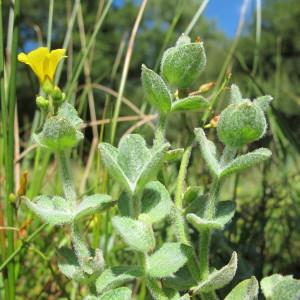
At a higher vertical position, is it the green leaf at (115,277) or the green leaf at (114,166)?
the green leaf at (114,166)

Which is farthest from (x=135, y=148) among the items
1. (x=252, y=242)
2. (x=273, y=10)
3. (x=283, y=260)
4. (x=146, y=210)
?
(x=273, y=10)

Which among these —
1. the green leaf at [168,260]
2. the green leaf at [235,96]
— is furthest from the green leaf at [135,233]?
the green leaf at [235,96]

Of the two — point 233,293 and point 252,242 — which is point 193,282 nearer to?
point 233,293

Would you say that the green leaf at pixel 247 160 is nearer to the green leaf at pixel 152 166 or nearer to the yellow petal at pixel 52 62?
the green leaf at pixel 152 166

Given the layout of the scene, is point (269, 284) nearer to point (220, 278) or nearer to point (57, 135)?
point (220, 278)

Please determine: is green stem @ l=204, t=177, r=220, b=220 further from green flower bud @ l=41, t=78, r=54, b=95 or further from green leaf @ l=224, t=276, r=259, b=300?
green flower bud @ l=41, t=78, r=54, b=95

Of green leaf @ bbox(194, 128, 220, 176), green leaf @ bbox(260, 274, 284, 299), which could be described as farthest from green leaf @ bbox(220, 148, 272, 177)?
green leaf @ bbox(260, 274, 284, 299)

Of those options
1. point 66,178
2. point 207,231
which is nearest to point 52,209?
point 66,178
